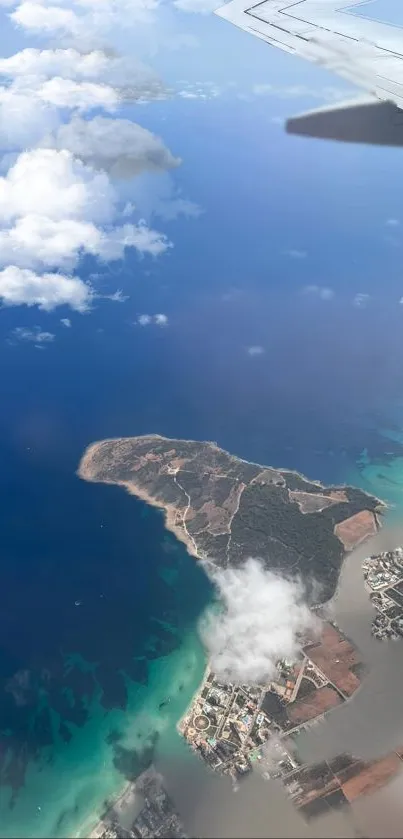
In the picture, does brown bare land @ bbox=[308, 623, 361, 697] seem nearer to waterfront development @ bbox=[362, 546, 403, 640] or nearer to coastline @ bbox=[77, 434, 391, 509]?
waterfront development @ bbox=[362, 546, 403, 640]

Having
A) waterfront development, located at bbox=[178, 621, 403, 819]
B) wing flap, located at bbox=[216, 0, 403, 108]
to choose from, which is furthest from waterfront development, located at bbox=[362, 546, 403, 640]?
wing flap, located at bbox=[216, 0, 403, 108]

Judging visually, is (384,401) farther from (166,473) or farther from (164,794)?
(164,794)

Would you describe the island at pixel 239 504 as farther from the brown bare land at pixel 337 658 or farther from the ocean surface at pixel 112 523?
the brown bare land at pixel 337 658

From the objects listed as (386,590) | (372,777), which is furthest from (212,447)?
(372,777)

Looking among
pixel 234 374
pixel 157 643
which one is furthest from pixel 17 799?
pixel 234 374

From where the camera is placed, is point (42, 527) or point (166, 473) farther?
point (166, 473)

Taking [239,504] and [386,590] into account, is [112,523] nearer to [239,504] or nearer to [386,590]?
[239,504]

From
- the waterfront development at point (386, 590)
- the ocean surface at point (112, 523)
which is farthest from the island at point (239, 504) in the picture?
the waterfront development at point (386, 590)
